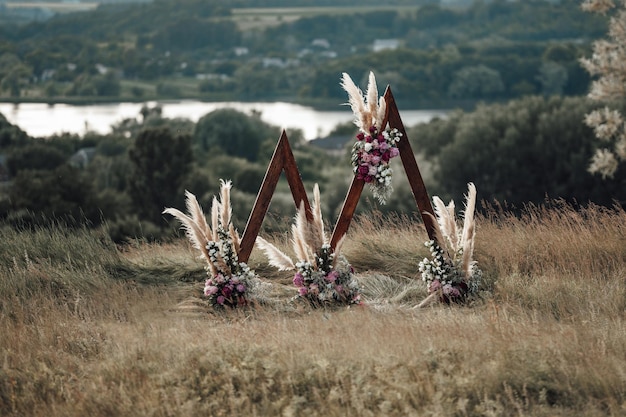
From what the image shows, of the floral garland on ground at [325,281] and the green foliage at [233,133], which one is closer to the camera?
the floral garland on ground at [325,281]

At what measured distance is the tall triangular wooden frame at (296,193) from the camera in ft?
27.1

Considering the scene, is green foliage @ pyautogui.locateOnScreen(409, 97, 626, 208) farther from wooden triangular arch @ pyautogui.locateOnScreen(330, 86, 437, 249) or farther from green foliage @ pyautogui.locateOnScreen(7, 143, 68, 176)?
wooden triangular arch @ pyautogui.locateOnScreen(330, 86, 437, 249)

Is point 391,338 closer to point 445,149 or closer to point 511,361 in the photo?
point 511,361

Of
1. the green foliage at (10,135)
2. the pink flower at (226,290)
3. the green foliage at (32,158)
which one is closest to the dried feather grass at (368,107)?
the pink flower at (226,290)

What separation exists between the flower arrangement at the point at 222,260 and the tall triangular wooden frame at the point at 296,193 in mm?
165

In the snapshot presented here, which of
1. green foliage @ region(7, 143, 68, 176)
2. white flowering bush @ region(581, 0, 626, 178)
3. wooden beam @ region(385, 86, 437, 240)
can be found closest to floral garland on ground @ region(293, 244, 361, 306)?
wooden beam @ region(385, 86, 437, 240)

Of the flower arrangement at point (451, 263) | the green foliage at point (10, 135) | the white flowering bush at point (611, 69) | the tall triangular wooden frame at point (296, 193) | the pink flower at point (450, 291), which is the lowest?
the green foliage at point (10, 135)

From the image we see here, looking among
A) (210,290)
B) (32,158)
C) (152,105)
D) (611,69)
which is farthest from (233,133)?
(210,290)

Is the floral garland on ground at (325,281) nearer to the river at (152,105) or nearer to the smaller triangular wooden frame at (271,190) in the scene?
the smaller triangular wooden frame at (271,190)

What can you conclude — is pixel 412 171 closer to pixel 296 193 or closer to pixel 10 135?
pixel 296 193

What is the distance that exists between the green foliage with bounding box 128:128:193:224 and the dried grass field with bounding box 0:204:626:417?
4003 centimetres

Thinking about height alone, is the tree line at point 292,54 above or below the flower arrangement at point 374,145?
above

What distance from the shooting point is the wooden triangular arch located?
8414 millimetres

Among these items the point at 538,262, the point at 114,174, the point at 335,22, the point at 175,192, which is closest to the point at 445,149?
the point at 175,192
